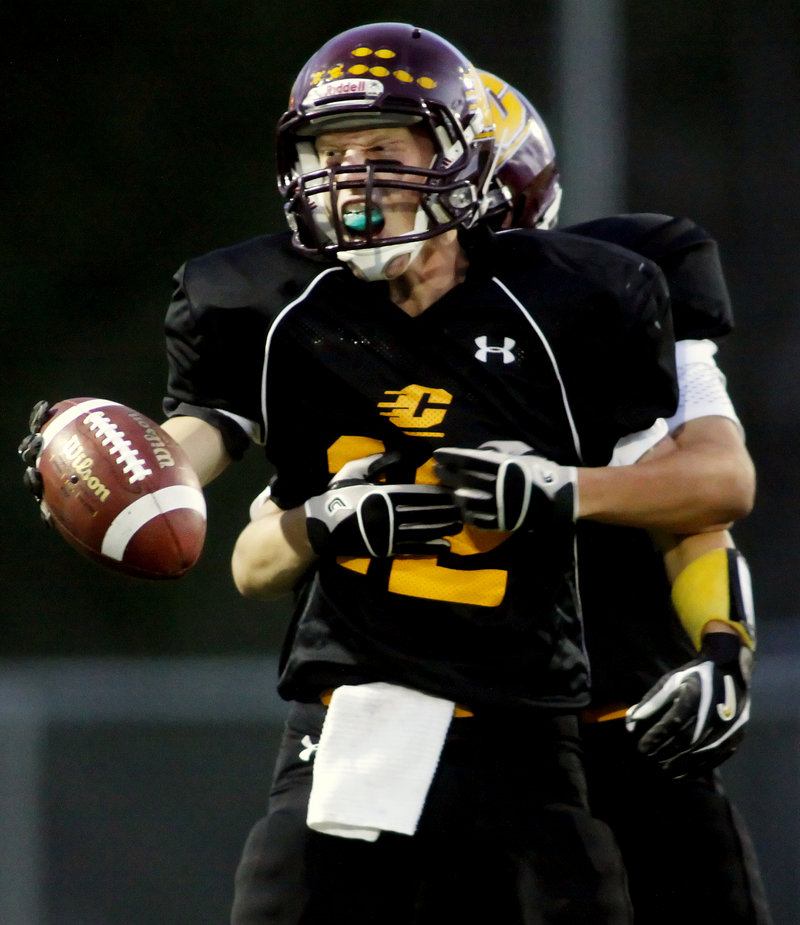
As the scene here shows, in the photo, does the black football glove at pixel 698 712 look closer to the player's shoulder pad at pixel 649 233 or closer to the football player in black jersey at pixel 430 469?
the football player in black jersey at pixel 430 469

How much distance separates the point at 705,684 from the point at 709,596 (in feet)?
0.54

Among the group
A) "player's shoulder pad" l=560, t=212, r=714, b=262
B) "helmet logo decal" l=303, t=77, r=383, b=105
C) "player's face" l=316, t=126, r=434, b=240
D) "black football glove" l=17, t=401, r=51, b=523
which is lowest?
"black football glove" l=17, t=401, r=51, b=523

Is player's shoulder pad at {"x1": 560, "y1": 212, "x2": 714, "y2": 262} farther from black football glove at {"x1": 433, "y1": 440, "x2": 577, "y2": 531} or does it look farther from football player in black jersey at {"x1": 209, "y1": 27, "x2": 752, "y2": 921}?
black football glove at {"x1": 433, "y1": 440, "x2": 577, "y2": 531}

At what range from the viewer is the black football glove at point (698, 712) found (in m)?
1.83

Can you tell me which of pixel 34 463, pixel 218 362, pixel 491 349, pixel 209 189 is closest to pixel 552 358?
pixel 491 349

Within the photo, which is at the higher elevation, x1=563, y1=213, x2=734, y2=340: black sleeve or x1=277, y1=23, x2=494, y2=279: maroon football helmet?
x1=277, y1=23, x2=494, y2=279: maroon football helmet

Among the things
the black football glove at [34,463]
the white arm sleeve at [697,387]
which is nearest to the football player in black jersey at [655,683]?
the white arm sleeve at [697,387]

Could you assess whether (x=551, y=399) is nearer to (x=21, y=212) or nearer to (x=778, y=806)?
(x=778, y=806)

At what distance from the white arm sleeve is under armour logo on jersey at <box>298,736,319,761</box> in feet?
2.08

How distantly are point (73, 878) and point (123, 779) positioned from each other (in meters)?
0.26

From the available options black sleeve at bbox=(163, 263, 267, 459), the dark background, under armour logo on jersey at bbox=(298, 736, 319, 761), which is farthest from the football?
the dark background

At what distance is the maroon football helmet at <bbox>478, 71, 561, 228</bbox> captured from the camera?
236 centimetres

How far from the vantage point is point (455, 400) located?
75.1 inches

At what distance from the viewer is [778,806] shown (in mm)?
3564
